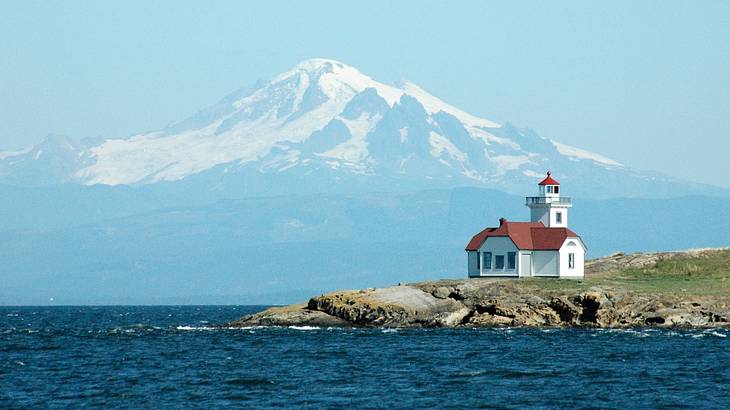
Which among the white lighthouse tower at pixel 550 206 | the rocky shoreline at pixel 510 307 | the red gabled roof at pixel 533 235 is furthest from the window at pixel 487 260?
the white lighthouse tower at pixel 550 206

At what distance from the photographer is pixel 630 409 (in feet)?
188

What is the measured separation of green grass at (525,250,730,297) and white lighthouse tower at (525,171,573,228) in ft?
16.2

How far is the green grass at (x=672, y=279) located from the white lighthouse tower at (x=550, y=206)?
493 centimetres

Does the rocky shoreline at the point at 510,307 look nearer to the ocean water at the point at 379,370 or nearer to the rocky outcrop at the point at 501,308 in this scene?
the rocky outcrop at the point at 501,308

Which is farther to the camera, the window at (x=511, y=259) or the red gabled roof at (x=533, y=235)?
the window at (x=511, y=259)

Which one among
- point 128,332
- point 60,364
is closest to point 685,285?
point 128,332

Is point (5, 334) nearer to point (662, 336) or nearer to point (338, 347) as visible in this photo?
point (338, 347)

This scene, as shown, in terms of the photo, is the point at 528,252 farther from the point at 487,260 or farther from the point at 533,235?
the point at 487,260

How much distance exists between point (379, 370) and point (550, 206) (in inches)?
1691

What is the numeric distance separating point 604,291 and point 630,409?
141ft

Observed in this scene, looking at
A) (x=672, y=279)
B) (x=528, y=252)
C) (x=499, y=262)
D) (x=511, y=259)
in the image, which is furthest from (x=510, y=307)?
(x=672, y=279)

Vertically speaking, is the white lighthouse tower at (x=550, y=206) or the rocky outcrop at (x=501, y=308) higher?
the white lighthouse tower at (x=550, y=206)

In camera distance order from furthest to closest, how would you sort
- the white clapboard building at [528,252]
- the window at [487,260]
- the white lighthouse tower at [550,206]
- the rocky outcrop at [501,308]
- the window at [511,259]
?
the white lighthouse tower at [550,206] < the window at [487,260] < the window at [511,259] < the white clapboard building at [528,252] < the rocky outcrop at [501,308]

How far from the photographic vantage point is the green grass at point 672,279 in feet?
335
